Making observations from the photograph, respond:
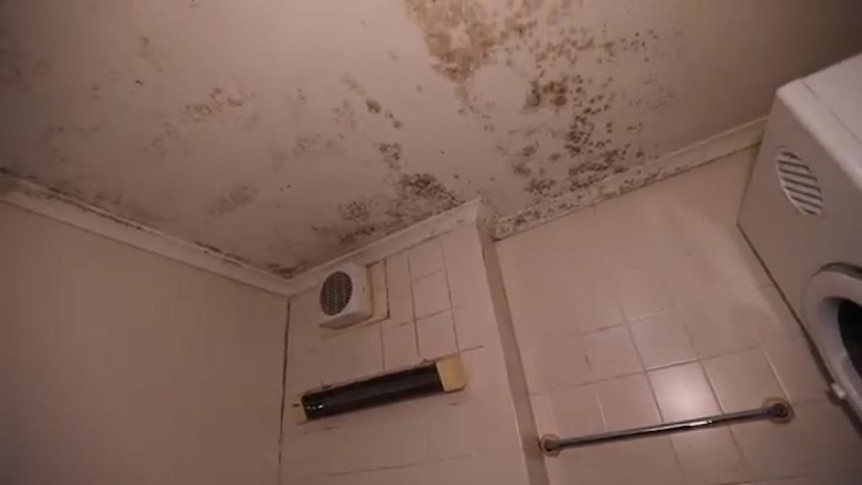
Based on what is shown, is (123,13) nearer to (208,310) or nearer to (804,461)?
(208,310)

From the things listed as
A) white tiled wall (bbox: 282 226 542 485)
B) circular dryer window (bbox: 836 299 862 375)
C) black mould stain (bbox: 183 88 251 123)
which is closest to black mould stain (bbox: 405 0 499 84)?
black mould stain (bbox: 183 88 251 123)

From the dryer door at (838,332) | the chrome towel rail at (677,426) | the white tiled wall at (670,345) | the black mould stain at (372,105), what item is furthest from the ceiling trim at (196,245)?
the dryer door at (838,332)

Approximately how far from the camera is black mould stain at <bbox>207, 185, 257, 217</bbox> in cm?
112

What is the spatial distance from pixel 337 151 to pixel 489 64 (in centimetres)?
42

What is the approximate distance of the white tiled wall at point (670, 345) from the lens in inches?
35.3

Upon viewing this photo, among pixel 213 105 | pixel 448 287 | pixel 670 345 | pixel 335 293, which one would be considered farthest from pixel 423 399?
pixel 213 105

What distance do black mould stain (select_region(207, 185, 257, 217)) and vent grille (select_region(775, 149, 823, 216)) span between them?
46.9 inches

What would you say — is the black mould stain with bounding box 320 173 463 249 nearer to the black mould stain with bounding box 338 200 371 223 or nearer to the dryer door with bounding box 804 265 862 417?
the black mould stain with bounding box 338 200 371 223

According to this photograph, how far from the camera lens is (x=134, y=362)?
104 centimetres

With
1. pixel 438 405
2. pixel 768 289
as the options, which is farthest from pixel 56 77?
pixel 768 289

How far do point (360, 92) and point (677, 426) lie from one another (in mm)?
1056

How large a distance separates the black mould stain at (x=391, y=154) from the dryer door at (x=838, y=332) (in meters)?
0.89

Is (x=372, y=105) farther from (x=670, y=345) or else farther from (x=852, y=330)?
(x=852, y=330)

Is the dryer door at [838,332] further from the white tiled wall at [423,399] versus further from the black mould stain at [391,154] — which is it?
the black mould stain at [391,154]
